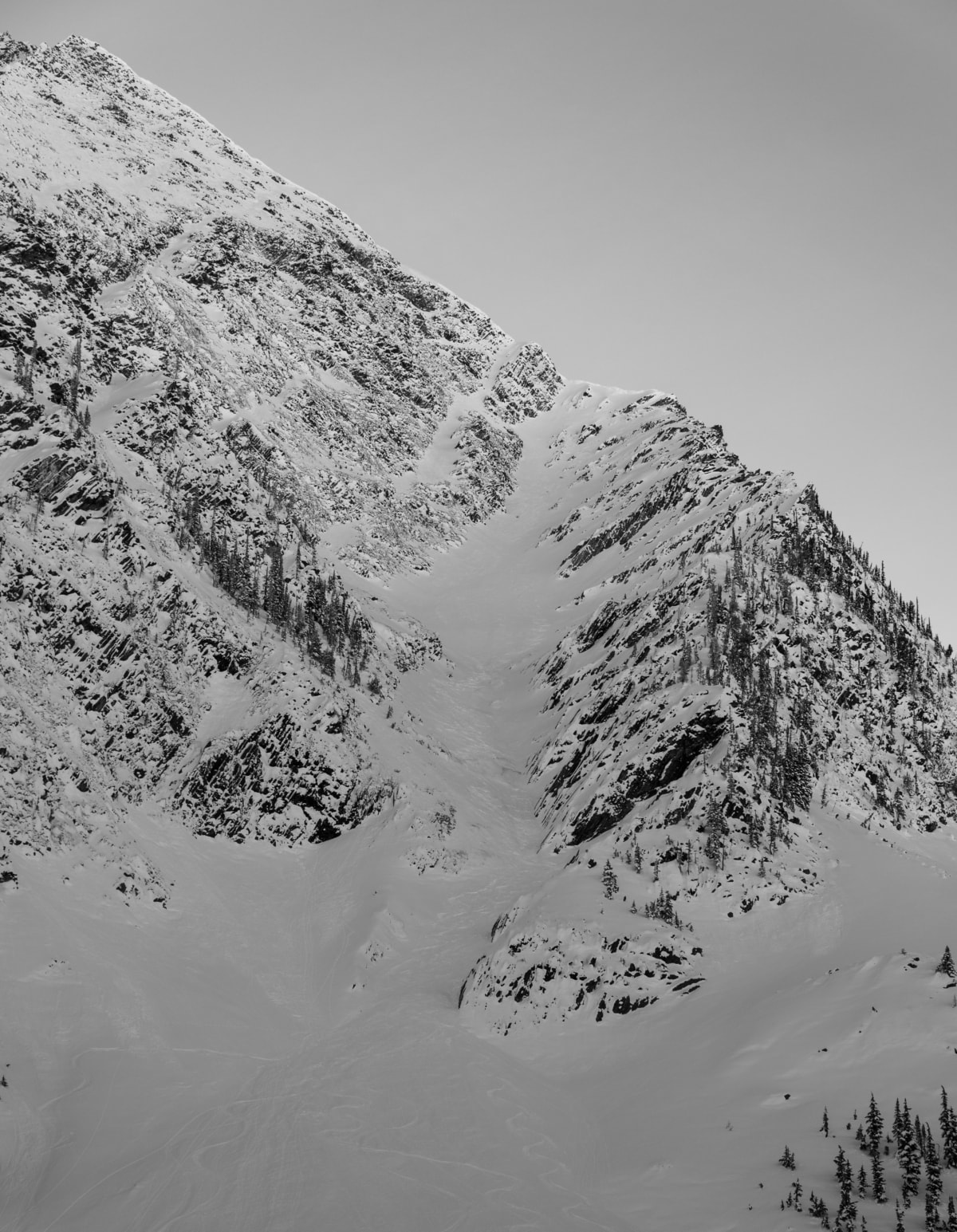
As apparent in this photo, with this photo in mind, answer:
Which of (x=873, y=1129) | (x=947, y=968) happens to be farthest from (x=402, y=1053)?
(x=947, y=968)

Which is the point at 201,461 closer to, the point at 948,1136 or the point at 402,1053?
the point at 402,1053

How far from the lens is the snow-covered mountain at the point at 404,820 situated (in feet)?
96.9

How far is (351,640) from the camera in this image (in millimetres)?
71500

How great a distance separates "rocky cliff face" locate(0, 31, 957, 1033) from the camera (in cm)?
4512

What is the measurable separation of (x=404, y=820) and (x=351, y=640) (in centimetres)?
2011

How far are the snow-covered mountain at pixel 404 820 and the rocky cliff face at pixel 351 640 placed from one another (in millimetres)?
282

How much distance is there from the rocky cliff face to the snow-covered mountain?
0.93ft

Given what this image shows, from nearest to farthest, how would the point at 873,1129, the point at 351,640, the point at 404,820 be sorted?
the point at 873,1129
the point at 404,820
the point at 351,640

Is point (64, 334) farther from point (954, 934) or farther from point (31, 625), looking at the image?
point (954, 934)

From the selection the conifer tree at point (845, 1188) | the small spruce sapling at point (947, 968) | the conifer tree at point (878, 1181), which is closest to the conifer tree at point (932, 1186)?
the conifer tree at point (878, 1181)

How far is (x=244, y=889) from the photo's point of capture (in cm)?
4925

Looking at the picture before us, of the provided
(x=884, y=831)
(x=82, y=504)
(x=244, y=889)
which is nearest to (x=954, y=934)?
(x=884, y=831)

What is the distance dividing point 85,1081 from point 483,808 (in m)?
29.3

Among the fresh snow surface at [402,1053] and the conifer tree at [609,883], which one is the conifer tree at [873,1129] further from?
the conifer tree at [609,883]
